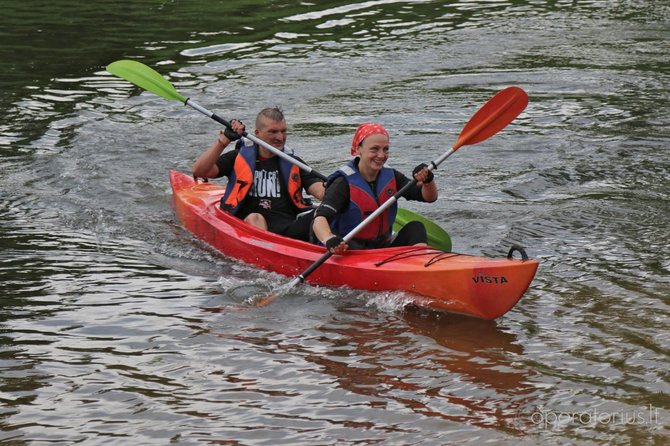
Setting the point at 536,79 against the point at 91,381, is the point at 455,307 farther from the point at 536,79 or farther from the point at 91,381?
the point at 536,79

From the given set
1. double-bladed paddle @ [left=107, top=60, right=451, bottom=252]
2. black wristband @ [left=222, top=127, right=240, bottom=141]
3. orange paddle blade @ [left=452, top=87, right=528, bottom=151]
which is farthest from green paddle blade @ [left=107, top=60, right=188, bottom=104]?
orange paddle blade @ [left=452, top=87, right=528, bottom=151]

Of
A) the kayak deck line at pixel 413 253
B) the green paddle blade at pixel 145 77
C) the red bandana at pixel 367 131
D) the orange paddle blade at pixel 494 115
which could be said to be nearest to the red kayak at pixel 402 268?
the kayak deck line at pixel 413 253

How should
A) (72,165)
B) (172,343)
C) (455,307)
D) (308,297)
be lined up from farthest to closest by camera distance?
1. (72,165)
2. (308,297)
3. (455,307)
4. (172,343)

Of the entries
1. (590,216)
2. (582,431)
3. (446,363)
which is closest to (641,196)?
(590,216)

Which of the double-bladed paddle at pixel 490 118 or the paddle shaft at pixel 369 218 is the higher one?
the double-bladed paddle at pixel 490 118

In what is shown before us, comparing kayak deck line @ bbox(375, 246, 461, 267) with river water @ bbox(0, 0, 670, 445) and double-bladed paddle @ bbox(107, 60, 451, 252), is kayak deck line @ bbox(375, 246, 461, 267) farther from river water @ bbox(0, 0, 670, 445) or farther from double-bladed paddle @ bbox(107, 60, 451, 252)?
double-bladed paddle @ bbox(107, 60, 451, 252)

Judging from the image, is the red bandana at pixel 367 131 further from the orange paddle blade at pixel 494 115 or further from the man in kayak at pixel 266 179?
the man in kayak at pixel 266 179

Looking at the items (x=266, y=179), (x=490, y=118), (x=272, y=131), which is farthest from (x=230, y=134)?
(x=490, y=118)

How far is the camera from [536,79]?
559 inches

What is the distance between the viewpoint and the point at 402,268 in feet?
22.8

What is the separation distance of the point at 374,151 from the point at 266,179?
1457 millimetres

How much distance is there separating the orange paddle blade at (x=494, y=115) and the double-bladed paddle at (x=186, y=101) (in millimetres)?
816

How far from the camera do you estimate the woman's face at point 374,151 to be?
22.8 feet

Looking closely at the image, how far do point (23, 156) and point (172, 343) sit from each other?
5.47 m
